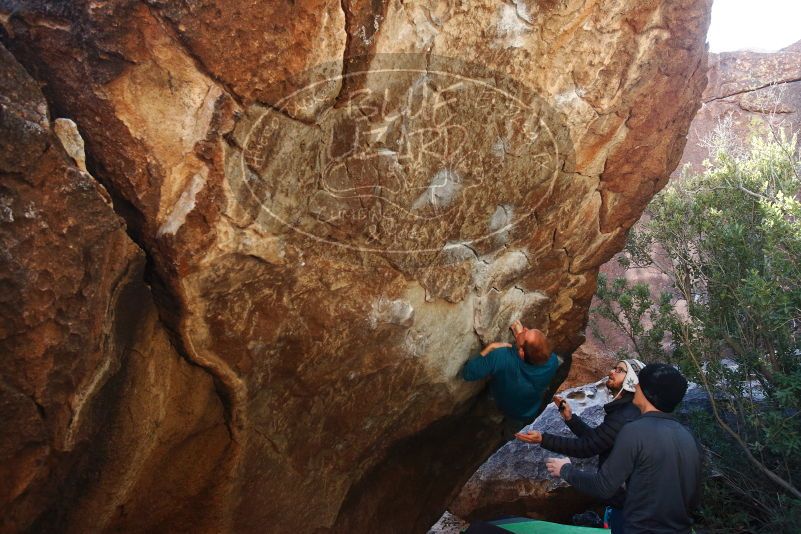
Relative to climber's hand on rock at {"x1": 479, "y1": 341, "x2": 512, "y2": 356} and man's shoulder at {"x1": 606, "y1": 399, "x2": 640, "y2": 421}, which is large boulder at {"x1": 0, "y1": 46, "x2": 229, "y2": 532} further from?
man's shoulder at {"x1": 606, "y1": 399, "x2": 640, "y2": 421}

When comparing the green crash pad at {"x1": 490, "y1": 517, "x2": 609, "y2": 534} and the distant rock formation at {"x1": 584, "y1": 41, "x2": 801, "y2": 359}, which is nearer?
the green crash pad at {"x1": 490, "y1": 517, "x2": 609, "y2": 534}

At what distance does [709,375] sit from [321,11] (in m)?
4.58

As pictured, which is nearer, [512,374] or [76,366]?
[76,366]

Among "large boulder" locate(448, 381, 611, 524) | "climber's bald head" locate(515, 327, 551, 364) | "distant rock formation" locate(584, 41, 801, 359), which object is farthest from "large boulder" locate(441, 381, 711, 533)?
"distant rock formation" locate(584, 41, 801, 359)

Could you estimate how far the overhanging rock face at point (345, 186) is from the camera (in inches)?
99.4

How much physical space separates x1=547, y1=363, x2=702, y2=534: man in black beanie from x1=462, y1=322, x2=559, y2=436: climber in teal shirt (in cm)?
107

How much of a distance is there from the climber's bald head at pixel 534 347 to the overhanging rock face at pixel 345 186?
0.79 ft

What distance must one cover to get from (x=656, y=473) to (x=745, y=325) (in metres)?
3.21

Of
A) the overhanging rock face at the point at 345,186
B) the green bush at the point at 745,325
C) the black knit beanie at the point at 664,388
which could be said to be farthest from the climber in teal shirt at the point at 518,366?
the green bush at the point at 745,325

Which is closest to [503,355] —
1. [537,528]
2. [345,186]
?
[537,528]

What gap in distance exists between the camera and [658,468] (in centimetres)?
296

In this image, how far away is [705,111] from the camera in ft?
61.1

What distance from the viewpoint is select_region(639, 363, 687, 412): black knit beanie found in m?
3.02

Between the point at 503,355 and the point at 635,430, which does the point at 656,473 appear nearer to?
the point at 635,430
